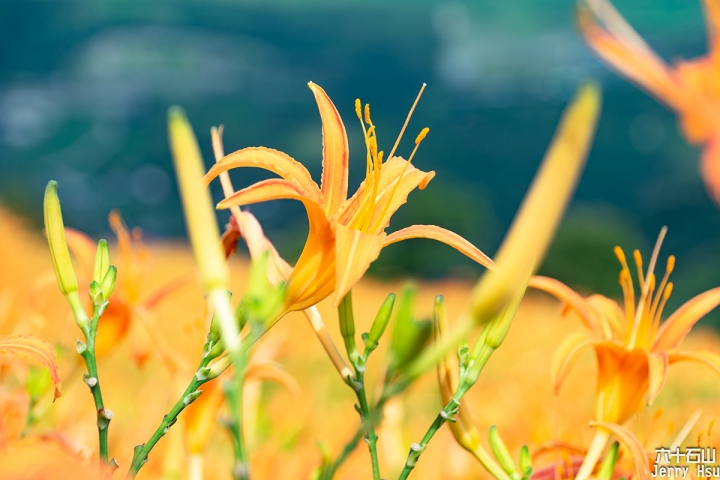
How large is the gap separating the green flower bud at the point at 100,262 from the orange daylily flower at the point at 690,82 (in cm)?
27

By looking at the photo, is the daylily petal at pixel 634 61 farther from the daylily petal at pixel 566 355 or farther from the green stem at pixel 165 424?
the green stem at pixel 165 424

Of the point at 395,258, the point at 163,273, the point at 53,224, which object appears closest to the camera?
the point at 53,224

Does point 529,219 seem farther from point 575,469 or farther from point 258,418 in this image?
point 258,418

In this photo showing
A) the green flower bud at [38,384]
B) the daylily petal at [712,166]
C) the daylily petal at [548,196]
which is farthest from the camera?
the green flower bud at [38,384]

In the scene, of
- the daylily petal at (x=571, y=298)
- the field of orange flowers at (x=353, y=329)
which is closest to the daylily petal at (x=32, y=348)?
the field of orange flowers at (x=353, y=329)

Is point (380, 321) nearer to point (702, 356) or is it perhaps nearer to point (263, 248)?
point (263, 248)

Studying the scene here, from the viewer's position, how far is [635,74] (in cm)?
31

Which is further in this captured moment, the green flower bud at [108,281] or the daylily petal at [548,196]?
the green flower bud at [108,281]

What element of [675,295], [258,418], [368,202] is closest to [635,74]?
[368,202]

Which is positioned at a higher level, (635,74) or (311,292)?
(635,74)

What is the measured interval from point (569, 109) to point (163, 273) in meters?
2.44

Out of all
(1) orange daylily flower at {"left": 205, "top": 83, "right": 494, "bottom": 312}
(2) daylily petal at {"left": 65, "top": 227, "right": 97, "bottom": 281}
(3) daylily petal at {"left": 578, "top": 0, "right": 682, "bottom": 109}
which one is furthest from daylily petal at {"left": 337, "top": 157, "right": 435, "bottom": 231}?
(2) daylily petal at {"left": 65, "top": 227, "right": 97, "bottom": 281}

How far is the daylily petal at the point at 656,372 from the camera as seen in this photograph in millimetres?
307

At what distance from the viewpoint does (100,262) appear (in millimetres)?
320
